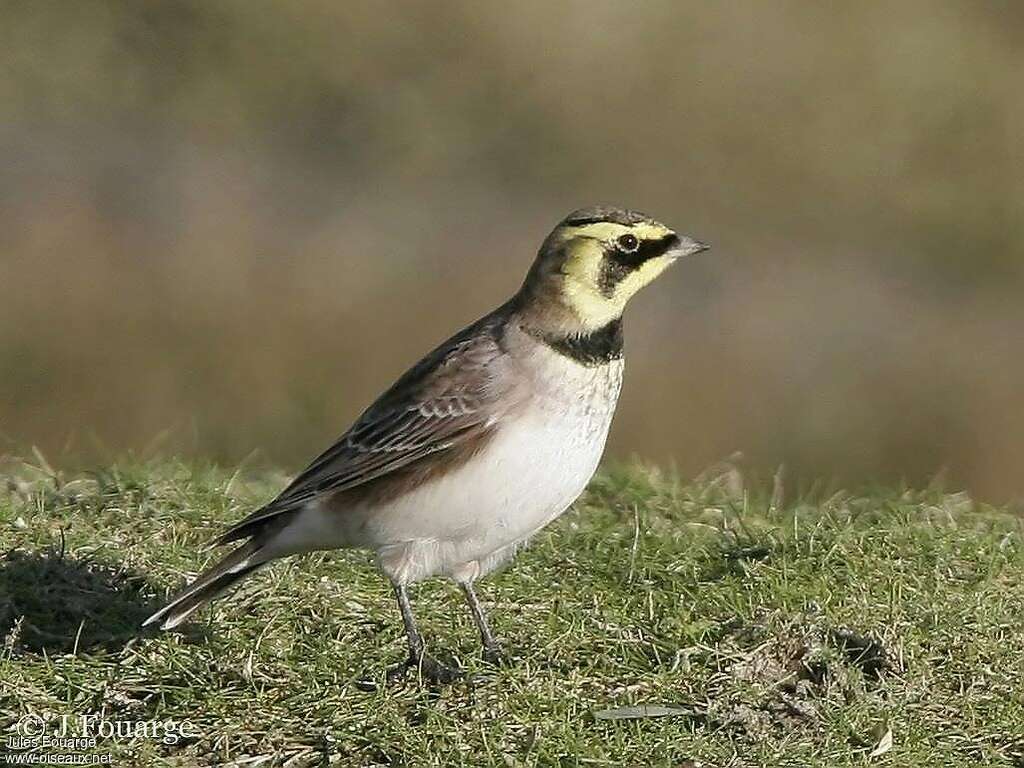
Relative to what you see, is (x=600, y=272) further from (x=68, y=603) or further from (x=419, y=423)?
(x=68, y=603)

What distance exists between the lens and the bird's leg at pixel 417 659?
7.22 m

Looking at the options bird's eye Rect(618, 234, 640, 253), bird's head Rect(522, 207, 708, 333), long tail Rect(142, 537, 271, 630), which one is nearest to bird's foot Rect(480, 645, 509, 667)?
long tail Rect(142, 537, 271, 630)

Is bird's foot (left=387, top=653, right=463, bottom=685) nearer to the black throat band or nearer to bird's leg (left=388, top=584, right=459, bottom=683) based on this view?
bird's leg (left=388, top=584, right=459, bottom=683)

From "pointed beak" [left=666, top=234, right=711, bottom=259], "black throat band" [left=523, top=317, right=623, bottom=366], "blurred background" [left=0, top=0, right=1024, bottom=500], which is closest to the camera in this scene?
"black throat band" [left=523, top=317, right=623, bottom=366]

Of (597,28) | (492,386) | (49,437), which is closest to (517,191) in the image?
(597,28)

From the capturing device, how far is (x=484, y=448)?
24.4 feet

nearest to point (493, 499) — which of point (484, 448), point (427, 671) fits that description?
point (484, 448)

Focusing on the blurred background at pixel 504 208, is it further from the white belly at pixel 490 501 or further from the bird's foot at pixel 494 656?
the bird's foot at pixel 494 656

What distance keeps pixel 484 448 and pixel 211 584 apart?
1.20 m

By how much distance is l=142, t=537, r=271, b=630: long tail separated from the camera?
7535mm

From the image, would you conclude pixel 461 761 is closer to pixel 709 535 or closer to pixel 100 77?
pixel 709 535

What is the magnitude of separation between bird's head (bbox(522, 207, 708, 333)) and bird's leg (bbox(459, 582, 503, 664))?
1.12 m

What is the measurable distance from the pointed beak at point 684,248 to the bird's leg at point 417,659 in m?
1.71

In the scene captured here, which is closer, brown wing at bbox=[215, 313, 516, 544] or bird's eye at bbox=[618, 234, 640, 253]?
brown wing at bbox=[215, 313, 516, 544]
